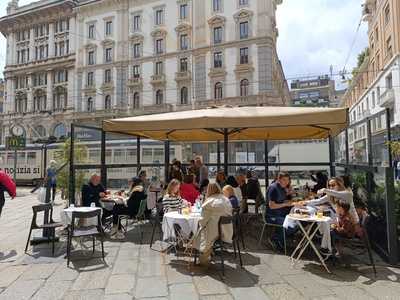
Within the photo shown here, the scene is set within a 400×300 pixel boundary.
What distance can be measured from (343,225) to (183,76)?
110ft

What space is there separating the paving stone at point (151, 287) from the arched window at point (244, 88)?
1200 inches

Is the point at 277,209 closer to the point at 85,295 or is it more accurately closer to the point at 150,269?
the point at 150,269

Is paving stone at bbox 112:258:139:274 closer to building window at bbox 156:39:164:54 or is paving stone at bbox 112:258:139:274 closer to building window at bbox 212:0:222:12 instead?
building window at bbox 212:0:222:12

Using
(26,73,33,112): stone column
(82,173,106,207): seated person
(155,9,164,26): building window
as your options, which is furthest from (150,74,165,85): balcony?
(82,173,106,207): seated person

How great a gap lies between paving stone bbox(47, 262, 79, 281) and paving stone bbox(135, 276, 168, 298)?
98cm

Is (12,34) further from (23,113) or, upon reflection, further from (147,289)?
(147,289)

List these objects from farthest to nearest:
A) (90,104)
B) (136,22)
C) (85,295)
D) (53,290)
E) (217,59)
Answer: (90,104)
(136,22)
(217,59)
(53,290)
(85,295)

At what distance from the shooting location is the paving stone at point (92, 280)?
13.7ft

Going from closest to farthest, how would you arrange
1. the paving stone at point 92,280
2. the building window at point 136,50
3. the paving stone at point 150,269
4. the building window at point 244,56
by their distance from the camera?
the paving stone at point 92,280, the paving stone at point 150,269, the building window at point 244,56, the building window at point 136,50

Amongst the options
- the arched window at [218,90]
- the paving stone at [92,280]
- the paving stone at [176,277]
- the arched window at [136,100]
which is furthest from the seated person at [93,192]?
the arched window at [136,100]

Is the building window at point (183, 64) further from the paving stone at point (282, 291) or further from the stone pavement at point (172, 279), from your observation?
the paving stone at point (282, 291)

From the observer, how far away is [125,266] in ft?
16.1

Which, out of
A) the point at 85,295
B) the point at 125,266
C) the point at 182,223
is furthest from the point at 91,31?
the point at 85,295

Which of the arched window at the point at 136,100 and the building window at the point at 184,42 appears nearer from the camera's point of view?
the building window at the point at 184,42
